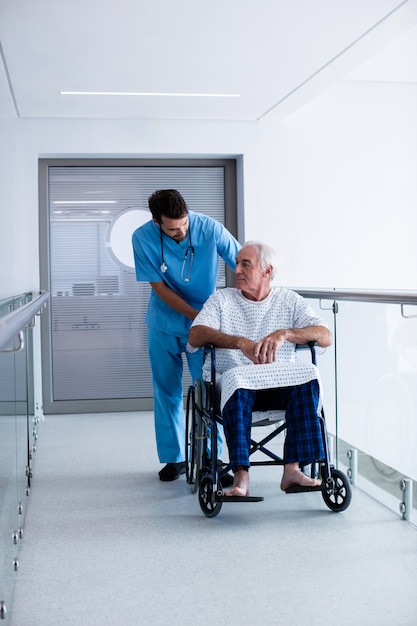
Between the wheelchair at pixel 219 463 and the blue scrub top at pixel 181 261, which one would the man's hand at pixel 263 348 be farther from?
the blue scrub top at pixel 181 261

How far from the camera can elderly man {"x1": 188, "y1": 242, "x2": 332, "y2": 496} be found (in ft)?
11.1

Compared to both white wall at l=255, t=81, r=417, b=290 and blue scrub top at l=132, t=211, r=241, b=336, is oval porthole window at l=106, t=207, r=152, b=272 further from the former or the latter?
blue scrub top at l=132, t=211, r=241, b=336

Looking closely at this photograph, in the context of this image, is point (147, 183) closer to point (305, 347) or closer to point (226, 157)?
point (226, 157)

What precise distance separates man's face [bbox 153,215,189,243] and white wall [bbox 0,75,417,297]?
237 centimetres

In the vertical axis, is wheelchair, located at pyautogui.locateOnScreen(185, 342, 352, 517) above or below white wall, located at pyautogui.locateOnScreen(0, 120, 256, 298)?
below

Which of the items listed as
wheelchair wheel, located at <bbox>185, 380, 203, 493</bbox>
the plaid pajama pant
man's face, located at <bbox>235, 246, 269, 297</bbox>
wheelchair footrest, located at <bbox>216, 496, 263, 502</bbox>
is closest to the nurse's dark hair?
man's face, located at <bbox>235, 246, 269, 297</bbox>

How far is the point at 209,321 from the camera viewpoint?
362 centimetres

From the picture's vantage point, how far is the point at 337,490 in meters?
3.51

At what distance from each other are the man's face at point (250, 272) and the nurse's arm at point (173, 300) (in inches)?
17.2

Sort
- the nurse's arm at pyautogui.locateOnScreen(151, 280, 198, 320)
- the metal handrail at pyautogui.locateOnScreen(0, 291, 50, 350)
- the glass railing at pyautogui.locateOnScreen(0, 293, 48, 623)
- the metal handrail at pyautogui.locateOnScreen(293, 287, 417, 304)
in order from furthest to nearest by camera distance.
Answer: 1. the nurse's arm at pyautogui.locateOnScreen(151, 280, 198, 320)
2. the metal handrail at pyautogui.locateOnScreen(293, 287, 417, 304)
3. the glass railing at pyautogui.locateOnScreen(0, 293, 48, 623)
4. the metal handrail at pyautogui.locateOnScreen(0, 291, 50, 350)

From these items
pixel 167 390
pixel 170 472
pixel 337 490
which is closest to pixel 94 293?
pixel 167 390

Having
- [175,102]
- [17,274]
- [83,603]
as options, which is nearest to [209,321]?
[83,603]

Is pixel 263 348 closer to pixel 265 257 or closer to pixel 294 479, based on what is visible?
pixel 265 257

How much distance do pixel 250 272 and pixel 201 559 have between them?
51.6 inches
